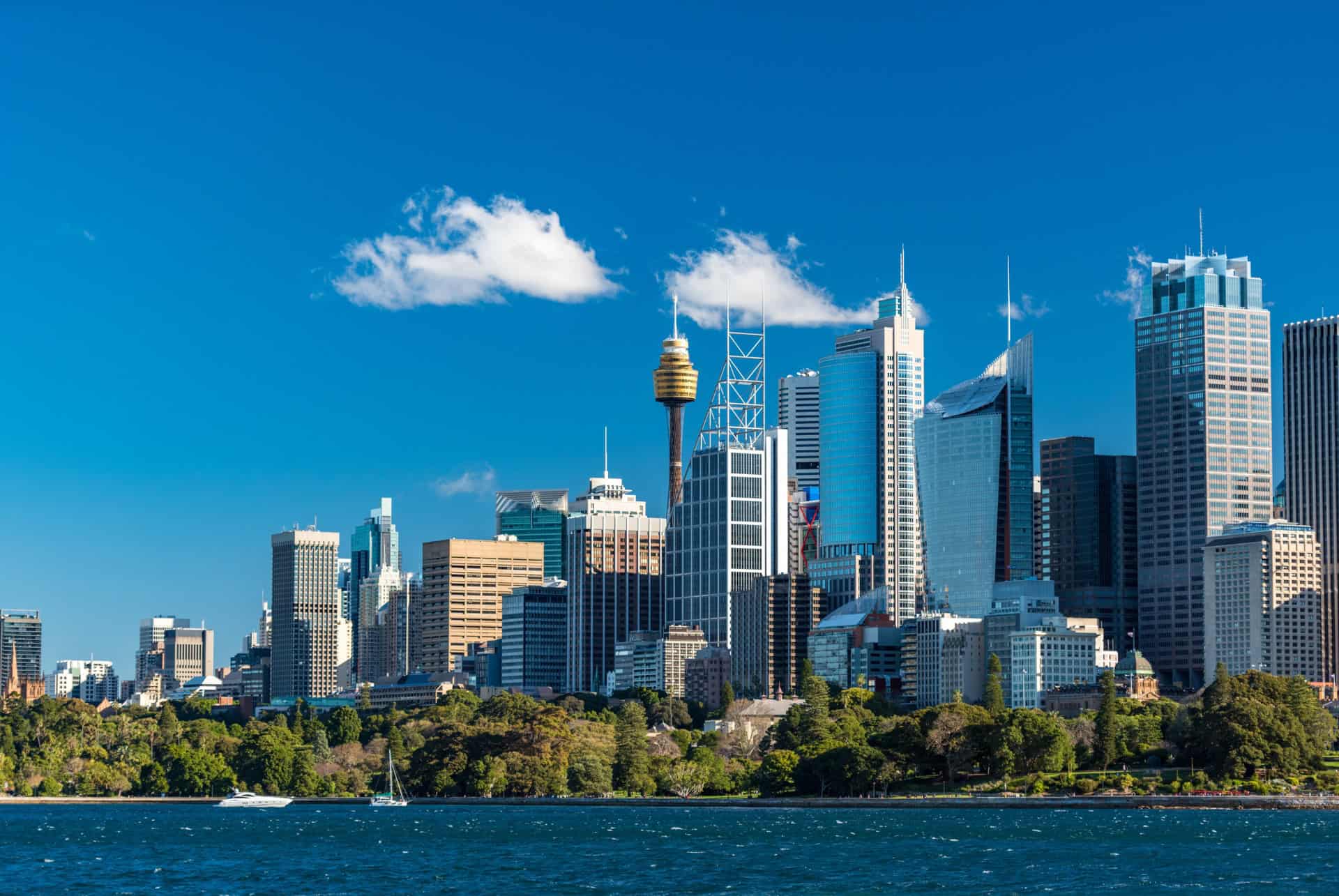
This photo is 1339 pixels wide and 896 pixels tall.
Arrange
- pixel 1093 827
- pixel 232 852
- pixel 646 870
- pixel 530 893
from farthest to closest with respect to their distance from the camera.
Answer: pixel 1093 827
pixel 232 852
pixel 646 870
pixel 530 893

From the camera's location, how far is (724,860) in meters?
159

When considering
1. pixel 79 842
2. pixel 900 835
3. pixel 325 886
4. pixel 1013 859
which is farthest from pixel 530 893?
pixel 79 842

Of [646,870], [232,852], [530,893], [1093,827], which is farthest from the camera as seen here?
[1093,827]

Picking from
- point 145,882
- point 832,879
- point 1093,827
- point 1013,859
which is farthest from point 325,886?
point 1093,827

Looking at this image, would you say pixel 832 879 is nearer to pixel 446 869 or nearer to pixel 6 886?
pixel 446 869

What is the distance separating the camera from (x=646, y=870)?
150625 millimetres

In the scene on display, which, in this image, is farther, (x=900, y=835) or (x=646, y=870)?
(x=900, y=835)

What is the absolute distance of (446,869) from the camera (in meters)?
155

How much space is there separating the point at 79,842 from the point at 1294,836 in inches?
3885

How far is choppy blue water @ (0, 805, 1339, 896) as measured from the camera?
140625 millimetres

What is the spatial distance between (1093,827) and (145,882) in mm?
81010

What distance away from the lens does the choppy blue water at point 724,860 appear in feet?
461

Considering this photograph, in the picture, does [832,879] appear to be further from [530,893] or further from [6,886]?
[6,886]

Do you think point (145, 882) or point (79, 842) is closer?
point (145, 882)
